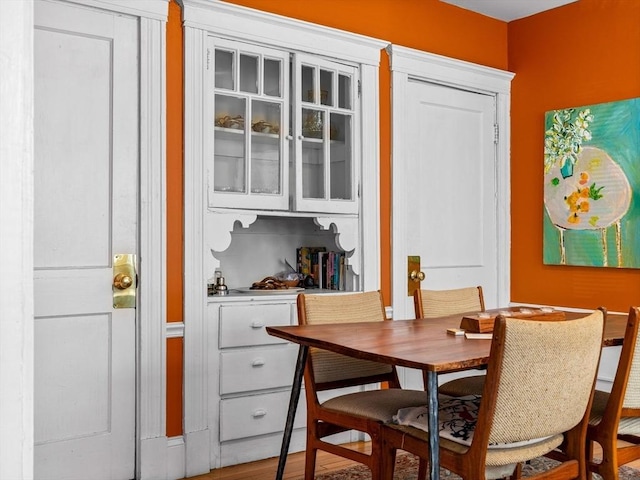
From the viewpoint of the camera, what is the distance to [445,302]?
3215 mm

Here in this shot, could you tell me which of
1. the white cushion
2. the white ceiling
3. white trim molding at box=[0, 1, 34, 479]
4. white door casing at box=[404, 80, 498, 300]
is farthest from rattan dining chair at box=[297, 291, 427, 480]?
the white ceiling

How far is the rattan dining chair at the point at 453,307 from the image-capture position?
2.97 metres

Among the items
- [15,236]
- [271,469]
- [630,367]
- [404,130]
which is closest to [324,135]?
[404,130]

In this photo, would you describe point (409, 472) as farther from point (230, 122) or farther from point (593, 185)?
point (593, 185)

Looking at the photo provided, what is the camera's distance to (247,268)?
395 centimetres

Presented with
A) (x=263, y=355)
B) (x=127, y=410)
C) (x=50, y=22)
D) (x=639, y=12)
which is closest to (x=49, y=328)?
(x=127, y=410)

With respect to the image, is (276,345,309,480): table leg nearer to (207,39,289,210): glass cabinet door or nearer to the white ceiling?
Answer: (207,39,289,210): glass cabinet door

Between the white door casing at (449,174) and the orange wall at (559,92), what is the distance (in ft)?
0.31

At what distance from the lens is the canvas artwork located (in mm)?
3863

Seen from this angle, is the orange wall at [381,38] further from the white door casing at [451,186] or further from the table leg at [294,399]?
the table leg at [294,399]

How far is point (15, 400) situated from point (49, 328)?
2.27 metres

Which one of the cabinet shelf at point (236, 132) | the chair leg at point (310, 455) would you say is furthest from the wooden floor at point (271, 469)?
the cabinet shelf at point (236, 132)

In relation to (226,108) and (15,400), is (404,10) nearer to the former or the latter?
(226,108)

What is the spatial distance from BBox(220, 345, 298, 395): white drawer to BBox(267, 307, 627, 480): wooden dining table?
29.5 inches
